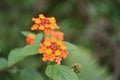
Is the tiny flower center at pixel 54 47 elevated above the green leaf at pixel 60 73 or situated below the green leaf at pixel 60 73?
above

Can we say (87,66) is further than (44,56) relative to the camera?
Yes

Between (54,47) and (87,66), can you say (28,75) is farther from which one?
(87,66)

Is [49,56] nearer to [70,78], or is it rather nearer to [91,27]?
[70,78]

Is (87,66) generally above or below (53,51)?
above

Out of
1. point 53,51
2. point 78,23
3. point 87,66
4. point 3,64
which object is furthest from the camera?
point 78,23

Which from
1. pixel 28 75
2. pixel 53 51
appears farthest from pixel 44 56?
pixel 28 75

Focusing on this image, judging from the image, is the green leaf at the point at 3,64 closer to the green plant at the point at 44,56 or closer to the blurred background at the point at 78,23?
the green plant at the point at 44,56

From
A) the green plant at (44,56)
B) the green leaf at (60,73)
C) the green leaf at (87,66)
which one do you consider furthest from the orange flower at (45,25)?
the green leaf at (87,66)
